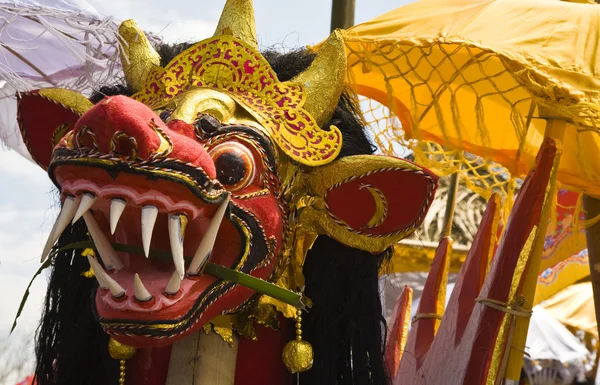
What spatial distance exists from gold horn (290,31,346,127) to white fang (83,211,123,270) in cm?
60

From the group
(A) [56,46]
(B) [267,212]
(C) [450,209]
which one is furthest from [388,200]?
(C) [450,209]

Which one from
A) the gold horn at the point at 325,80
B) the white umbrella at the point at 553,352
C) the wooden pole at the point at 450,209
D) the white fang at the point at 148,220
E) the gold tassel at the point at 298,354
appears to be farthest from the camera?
the white umbrella at the point at 553,352

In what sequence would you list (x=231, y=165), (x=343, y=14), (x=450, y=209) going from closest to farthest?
1. (x=231, y=165)
2. (x=343, y=14)
3. (x=450, y=209)

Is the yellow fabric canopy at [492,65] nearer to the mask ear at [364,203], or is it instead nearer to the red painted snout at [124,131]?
the mask ear at [364,203]

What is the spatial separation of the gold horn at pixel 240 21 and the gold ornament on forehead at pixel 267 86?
0.07 ft

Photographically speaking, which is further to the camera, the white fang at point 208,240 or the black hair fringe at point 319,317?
the black hair fringe at point 319,317

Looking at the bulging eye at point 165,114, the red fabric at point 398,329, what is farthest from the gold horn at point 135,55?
the red fabric at point 398,329

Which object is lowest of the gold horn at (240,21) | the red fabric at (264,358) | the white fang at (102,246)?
the red fabric at (264,358)

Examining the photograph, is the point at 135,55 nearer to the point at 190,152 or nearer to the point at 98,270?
the point at 190,152

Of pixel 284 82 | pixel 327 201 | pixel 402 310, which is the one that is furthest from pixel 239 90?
pixel 402 310

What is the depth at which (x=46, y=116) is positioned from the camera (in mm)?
2467

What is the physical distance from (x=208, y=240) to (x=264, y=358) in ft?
1.43

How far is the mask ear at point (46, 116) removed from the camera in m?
2.39

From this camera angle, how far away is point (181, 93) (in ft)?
7.49
